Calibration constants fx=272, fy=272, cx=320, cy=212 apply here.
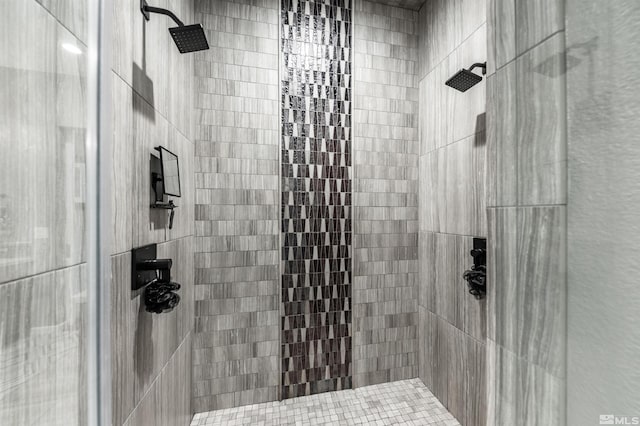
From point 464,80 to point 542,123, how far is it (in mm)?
1220

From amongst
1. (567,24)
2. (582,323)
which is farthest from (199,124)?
(582,323)

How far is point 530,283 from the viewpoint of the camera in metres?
0.41

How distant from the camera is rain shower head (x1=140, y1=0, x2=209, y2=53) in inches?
40.0

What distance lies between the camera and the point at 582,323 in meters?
0.34

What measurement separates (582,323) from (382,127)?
1771 millimetres

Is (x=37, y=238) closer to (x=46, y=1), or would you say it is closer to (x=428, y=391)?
(x=46, y=1)

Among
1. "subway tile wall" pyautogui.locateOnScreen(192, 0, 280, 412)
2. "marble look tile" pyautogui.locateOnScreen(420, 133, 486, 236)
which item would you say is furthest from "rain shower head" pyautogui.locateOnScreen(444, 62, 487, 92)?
"subway tile wall" pyautogui.locateOnScreen(192, 0, 280, 412)

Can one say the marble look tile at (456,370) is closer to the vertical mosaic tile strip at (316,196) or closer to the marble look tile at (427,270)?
the marble look tile at (427,270)

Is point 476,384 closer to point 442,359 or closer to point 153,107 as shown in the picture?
point 442,359

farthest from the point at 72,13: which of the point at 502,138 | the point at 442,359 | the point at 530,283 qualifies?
the point at 442,359

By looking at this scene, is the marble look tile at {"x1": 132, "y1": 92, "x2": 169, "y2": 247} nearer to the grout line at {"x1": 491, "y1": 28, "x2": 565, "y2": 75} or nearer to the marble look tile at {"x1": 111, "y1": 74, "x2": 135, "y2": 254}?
the marble look tile at {"x1": 111, "y1": 74, "x2": 135, "y2": 254}

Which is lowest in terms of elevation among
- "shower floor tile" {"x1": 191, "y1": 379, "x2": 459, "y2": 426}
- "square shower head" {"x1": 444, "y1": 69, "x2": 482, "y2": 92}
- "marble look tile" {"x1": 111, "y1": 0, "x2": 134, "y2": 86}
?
"shower floor tile" {"x1": 191, "y1": 379, "x2": 459, "y2": 426}

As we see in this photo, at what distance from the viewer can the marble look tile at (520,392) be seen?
1.22 ft

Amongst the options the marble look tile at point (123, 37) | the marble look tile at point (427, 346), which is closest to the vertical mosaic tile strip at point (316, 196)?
the marble look tile at point (427, 346)
